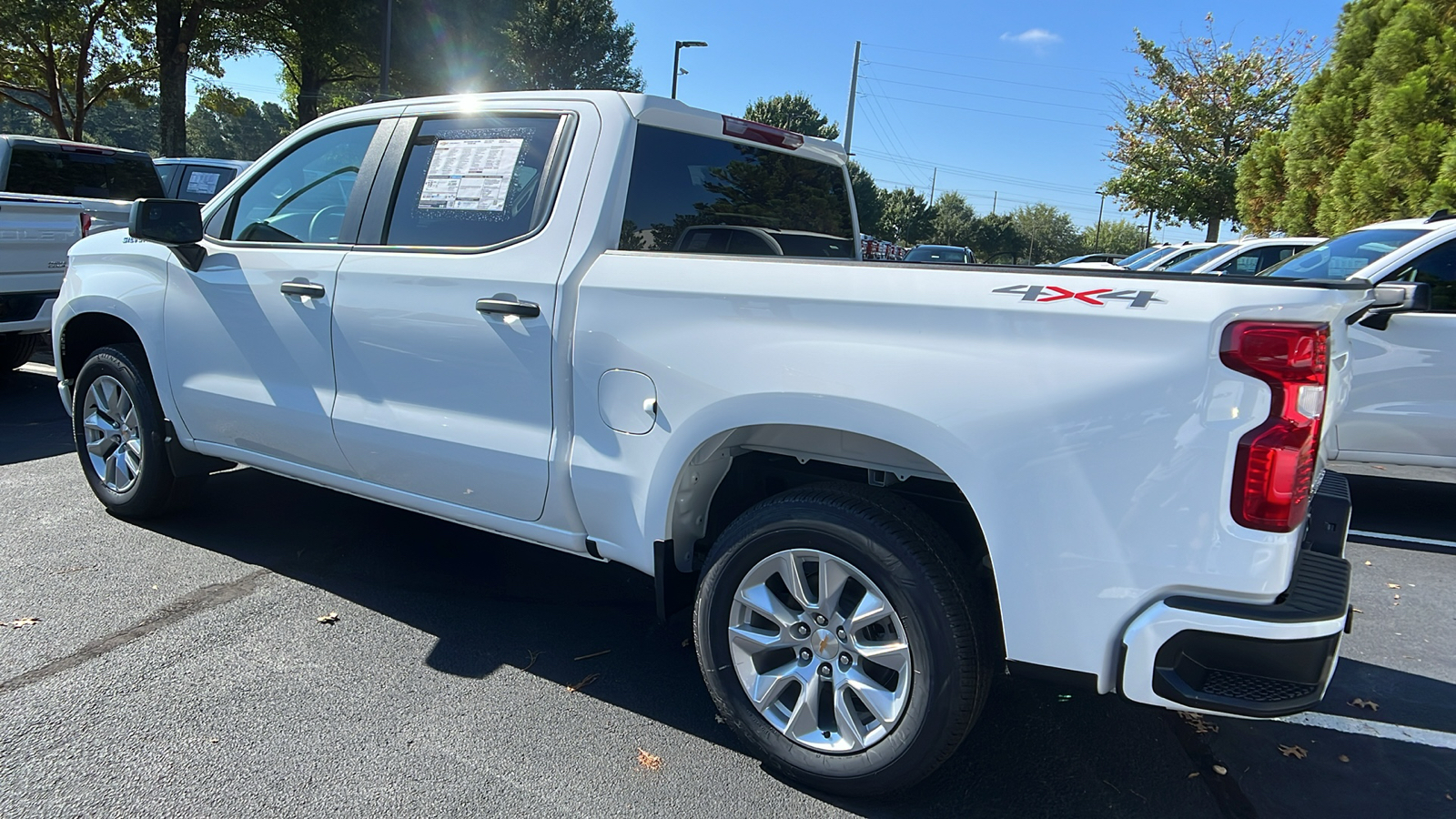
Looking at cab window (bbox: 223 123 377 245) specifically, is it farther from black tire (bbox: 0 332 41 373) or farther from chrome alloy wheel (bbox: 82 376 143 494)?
black tire (bbox: 0 332 41 373)

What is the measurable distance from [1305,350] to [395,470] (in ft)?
9.56

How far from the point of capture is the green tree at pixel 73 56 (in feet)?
74.8

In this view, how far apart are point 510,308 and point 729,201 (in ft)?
3.40

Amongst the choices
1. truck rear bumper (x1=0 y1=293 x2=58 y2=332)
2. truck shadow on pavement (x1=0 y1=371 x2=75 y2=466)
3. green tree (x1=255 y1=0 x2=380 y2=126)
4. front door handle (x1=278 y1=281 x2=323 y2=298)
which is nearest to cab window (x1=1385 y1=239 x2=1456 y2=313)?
front door handle (x1=278 y1=281 x2=323 y2=298)

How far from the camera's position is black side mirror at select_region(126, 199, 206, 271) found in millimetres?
3801

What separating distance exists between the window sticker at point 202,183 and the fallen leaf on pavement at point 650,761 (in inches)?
519

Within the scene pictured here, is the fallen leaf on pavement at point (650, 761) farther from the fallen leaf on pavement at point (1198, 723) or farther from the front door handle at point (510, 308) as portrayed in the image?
the fallen leaf on pavement at point (1198, 723)

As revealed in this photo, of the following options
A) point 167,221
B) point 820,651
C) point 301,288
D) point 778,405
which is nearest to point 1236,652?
point 820,651

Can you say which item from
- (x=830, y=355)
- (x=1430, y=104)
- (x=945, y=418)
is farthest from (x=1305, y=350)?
(x=1430, y=104)

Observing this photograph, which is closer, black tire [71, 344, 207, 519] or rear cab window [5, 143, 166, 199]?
Result: black tire [71, 344, 207, 519]

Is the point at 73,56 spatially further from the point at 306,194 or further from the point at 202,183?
the point at 306,194

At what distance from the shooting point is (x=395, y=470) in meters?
3.45

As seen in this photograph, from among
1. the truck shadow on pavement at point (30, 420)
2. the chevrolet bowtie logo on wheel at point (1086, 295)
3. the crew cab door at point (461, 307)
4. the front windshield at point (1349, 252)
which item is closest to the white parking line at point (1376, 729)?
the chevrolet bowtie logo on wheel at point (1086, 295)

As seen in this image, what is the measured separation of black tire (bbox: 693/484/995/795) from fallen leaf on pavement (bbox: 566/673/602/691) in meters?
0.67
